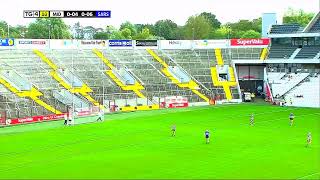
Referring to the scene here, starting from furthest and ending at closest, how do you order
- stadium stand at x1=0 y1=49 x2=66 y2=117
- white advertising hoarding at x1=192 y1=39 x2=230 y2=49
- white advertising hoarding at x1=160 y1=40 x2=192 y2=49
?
white advertising hoarding at x1=192 y1=39 x2=230 y2=49, white advertising hoarding at x1=160 y1=40 x2=192 y2=49, stadium stand at x1=0 y1=49 x2=66 y2=117

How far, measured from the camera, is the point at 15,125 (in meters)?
59.3

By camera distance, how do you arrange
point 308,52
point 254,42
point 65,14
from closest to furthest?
1. point 65,14
2. point 308,52
3. point 254,42

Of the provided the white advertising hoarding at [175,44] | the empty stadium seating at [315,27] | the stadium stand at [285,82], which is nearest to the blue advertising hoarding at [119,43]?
the white advertising hoarding at [175,44]

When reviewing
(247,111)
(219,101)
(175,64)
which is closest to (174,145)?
(247,111)

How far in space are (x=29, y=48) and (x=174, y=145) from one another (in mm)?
43971

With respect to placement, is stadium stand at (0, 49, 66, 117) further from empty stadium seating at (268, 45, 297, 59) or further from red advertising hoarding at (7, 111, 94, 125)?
empty stadium seating at (268, 45, 297, 59)

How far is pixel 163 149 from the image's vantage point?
41375 millimetres

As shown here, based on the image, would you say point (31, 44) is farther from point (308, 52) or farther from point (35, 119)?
point (308, 52)

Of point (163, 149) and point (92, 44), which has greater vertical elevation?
point (92, 44)

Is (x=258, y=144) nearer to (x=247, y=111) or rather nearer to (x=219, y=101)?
(x=247, y=111)

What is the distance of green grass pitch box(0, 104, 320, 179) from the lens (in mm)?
32750

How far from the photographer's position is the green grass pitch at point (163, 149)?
32.8 metres

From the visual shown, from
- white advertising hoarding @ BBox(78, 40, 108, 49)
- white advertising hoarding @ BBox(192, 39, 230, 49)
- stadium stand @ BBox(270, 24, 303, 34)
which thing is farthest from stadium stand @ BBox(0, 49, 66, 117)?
stadium stand @ BBox(270, 24, 303, 34)

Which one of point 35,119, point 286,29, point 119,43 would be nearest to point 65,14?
point 35,119
